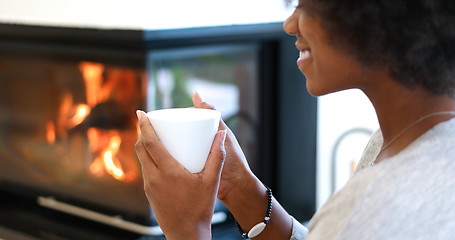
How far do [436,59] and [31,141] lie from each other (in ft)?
5.78

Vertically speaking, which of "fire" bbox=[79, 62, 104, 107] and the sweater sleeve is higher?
the sweater sleeve

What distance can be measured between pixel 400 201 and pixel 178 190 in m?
0.28

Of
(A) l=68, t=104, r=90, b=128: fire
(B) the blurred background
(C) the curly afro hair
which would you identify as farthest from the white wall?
(C) the curly afro hair

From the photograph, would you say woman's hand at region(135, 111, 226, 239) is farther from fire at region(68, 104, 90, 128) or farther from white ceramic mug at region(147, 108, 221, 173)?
fire at region(68, 104, 90, 128)

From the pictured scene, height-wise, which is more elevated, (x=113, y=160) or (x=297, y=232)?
(x=297, y=232)

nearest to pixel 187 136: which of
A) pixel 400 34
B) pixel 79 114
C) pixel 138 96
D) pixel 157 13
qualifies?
pixel 400 34

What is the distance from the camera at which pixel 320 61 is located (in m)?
0.77

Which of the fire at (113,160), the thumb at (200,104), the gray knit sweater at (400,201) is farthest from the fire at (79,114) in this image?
the gray knit sweater at (400,201)

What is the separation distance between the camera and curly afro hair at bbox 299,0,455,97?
712mm

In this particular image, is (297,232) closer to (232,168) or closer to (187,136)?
(232,168)

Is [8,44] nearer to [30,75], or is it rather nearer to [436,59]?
[30,75]

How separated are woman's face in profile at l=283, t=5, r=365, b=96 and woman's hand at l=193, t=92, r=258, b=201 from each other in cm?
24

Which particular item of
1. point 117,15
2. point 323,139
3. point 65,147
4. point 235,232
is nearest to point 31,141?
point 65,147

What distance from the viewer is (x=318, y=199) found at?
2252mm
